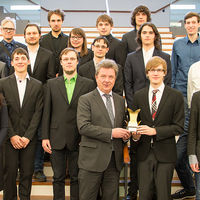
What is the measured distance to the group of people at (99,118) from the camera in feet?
8.97

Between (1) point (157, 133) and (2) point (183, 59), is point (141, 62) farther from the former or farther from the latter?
(1) point (157, 133)

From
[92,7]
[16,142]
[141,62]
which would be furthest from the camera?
[92,7]

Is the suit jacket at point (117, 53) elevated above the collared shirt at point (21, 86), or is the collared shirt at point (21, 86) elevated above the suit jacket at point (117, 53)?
the suit jacket at point (117, 53)

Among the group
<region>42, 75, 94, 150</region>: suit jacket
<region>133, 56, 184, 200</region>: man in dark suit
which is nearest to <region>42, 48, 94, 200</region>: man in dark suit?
<region>42, 75, 94, 150</region>: suit jacket

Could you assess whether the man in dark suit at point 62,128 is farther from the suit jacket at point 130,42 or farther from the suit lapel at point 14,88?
the suit jacket at point 130,42

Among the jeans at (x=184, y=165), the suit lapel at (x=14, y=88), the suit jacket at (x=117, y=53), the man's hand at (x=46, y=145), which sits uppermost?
the suit jacket at (x=117, y=53)

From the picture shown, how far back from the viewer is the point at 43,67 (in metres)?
3.56

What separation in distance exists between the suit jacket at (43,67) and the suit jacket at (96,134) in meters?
0.88

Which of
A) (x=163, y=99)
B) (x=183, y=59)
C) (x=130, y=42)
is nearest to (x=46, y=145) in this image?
(x=163, y=99)

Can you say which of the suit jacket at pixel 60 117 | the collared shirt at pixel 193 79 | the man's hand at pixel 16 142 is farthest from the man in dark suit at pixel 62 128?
the collared shirt at pixel 193 79

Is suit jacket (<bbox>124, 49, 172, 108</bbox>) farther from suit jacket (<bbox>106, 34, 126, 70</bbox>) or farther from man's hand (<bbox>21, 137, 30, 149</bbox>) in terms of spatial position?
man's hand (<bbox>21, 137, 30, 149</bbox>)

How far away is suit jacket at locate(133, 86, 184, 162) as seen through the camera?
2.73 metres

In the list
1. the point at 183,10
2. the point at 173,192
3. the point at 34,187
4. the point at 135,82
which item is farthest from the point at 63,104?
the point at 183,10

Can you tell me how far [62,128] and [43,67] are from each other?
0.86 metres
